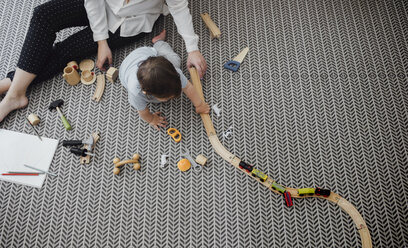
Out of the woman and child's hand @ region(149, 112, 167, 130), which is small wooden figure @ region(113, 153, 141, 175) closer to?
child's hand @ region(149, 112, 167, 130)

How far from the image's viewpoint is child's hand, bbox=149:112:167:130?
47.1 inches

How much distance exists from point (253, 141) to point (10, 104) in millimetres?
987

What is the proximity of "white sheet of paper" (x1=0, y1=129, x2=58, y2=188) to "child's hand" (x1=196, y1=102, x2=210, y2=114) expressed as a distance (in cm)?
58

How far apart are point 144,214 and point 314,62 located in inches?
37.5

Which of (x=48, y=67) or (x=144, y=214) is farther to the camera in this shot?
(x=48, y=67)

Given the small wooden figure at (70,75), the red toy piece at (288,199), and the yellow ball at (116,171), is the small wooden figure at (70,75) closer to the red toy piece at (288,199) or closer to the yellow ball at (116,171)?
the yellow ball at (116,171)

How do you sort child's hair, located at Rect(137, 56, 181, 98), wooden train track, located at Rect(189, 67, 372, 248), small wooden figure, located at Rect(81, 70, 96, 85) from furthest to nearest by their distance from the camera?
small wooden figure, located at Rect(81, 70, 96, 85) < wooden train track, located at Rect(189, 67, 372, 248) < child's hair, located at Rect(137, 56, 181, 98)

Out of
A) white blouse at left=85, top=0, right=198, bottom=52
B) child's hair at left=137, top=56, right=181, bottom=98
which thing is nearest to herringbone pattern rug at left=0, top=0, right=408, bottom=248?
white blouse at left=85, top=0, right=198, bottom=52

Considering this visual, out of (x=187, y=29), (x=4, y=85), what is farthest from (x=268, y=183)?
(x=4, y=85)

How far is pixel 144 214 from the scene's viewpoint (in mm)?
1115

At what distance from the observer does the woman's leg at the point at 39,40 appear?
1.15 metres

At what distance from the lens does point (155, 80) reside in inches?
35.4

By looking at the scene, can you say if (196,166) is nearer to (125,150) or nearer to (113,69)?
(125,150)

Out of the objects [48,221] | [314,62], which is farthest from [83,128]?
[314,62]
